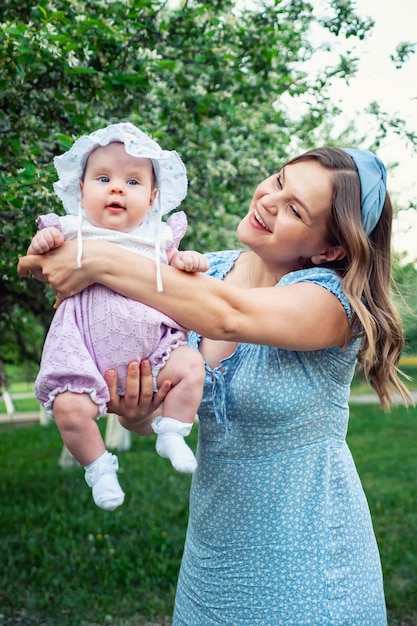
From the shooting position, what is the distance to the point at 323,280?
2508mm

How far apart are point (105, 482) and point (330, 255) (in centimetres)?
102

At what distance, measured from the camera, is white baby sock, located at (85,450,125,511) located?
7.62 ft

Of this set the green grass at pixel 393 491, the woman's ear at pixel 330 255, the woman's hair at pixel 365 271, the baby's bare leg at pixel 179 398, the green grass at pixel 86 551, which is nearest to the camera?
the baby's bare leg at pixel 179 398

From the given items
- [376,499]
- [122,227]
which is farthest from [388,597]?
[122,227]

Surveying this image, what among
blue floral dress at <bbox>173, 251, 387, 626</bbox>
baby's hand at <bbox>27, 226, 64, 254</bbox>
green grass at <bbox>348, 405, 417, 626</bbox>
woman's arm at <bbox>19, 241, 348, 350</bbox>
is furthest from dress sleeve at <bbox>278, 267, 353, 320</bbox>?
green grass at <bbox>348, 405, 417, 626</bbox>

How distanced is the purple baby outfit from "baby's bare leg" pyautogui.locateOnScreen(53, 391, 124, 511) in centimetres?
3

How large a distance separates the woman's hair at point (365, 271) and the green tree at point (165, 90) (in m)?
2.17

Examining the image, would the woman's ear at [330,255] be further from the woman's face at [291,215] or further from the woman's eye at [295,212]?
the woman's eye at [295,212]

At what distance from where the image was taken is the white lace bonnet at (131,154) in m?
2.47

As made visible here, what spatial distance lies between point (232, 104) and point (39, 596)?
4398mm

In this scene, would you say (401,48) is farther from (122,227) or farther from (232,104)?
(122,227)

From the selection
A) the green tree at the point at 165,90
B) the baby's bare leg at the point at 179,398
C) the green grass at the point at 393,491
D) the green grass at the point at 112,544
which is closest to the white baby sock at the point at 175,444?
the baby's bare leg at the point at 179,398

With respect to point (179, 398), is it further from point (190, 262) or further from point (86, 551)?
point (86, 551)

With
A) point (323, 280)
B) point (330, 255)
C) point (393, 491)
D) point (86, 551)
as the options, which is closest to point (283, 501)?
point (323, 280)
